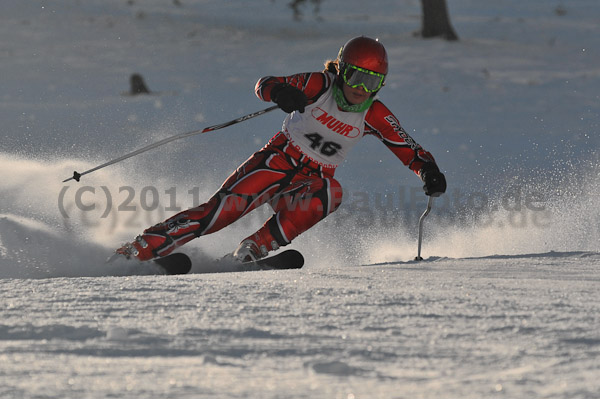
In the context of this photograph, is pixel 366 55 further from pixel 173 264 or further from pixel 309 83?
pixel 173 264

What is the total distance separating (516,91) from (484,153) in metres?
3.62

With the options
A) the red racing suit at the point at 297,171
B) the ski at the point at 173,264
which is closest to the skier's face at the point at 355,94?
the red racing suit at the point at 297,171

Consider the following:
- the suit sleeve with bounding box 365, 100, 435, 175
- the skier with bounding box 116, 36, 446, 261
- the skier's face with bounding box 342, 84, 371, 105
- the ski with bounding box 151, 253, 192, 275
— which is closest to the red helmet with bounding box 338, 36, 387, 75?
the skier with bounding box 116, 36, 446, 261

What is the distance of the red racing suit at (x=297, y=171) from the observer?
521 centimetres

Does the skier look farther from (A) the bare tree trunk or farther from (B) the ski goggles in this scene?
(A) the bare tree trunk

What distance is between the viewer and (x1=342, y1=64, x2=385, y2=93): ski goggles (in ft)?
16.6

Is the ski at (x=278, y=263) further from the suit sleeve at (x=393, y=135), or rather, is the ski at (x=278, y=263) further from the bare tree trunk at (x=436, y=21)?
the bare tree trunk at (x=436, y=21)

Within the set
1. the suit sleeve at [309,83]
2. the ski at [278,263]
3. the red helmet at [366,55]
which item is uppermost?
the red helmet at [366,55]

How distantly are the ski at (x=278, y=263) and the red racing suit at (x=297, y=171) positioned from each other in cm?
9

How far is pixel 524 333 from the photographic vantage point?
2.74 metres

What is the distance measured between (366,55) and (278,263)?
129 cm

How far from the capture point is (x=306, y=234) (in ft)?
22.8

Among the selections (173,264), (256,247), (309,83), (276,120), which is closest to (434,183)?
(309,83)

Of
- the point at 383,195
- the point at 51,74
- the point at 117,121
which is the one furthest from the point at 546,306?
the point at 51,74
